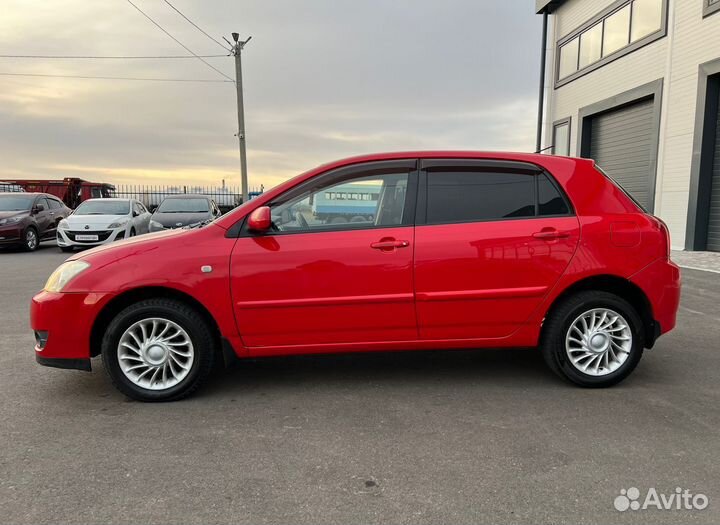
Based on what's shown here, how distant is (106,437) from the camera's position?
3.05m

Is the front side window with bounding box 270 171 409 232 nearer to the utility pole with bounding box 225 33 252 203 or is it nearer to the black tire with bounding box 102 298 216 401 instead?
the black tire with bounding box 102 298 216 401

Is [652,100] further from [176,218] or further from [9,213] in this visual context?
[9,213]

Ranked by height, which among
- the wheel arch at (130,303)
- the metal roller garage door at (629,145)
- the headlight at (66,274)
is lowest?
the wheel arch at (130,303)

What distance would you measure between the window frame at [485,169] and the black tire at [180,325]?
1.66 m

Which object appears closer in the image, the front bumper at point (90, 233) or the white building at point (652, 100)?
the white building at point (652, 100)

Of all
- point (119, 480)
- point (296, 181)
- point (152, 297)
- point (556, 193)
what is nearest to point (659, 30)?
point (556, 193)

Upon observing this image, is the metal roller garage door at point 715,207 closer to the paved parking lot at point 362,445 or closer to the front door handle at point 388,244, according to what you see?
the paved parking lot at point 362,445

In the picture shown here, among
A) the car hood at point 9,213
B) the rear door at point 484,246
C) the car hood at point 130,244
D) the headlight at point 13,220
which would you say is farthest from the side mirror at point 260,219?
the car hood at point 9,213

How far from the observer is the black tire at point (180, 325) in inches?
138

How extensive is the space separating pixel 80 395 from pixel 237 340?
1.21 meters

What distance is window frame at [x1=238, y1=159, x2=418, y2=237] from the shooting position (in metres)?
3.62

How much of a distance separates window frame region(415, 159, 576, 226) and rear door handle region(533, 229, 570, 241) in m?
0.12

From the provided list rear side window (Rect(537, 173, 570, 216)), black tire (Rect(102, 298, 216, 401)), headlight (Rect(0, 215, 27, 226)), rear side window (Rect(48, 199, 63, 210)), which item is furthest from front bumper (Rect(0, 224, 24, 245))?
rear side window (Rect(537, 173, 570, 216))

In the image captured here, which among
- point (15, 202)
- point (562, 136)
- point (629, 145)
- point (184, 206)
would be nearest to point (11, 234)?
point (15, 202)
